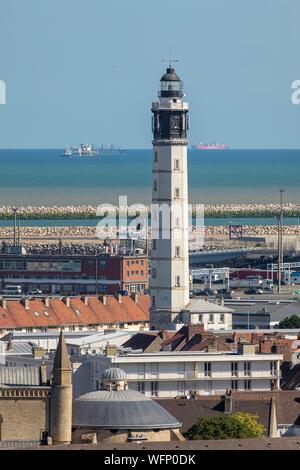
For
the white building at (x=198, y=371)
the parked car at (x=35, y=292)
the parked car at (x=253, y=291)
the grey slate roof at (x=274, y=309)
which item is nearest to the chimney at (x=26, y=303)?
the grey slate roof at (x=274, y=309)

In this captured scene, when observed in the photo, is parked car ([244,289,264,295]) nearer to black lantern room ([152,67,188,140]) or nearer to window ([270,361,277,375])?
black lantern room ([152,67,188,140])

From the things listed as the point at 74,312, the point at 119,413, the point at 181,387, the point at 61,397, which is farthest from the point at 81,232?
the point at 61,397

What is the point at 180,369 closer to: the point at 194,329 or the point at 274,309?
the point at 194,329

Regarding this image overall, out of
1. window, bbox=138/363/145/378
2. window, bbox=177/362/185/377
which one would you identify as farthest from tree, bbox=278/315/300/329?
window, bbox=138/363/145/378

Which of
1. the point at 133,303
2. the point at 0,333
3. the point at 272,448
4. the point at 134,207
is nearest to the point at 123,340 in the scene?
the point at 0,333

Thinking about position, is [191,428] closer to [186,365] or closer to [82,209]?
[186,365]

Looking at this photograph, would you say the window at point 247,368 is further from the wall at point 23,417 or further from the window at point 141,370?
the wall at point 23,417
